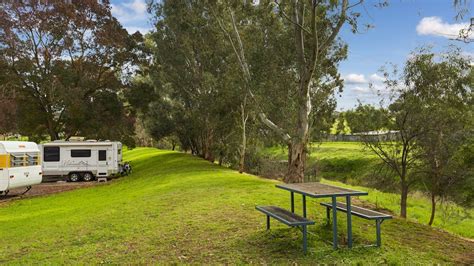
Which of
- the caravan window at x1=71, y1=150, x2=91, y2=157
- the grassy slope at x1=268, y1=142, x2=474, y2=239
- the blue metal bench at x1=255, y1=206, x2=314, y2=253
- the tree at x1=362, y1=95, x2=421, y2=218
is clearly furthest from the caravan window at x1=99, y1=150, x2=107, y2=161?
the blue metal bench at x1=255, y1=206, x2=314, y2=253

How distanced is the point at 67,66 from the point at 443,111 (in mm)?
27744

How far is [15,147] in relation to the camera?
21.0 meters

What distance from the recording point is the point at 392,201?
21.7 meters

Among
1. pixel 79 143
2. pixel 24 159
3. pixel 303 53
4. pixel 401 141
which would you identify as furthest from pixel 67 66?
pixel 401 141

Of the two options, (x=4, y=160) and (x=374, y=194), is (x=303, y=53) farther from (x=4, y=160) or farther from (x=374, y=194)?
(x=4, y=160)

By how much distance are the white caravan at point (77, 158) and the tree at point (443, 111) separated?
2114 cm

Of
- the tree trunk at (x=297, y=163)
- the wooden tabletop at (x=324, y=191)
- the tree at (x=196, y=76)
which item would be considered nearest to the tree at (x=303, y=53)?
the tree trunk at (x=297, y=163)

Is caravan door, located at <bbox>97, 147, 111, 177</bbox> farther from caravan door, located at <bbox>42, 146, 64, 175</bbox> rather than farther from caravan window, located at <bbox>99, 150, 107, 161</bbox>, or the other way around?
caravan door, located at <bbox>42, 146, 64, 175</bbox>

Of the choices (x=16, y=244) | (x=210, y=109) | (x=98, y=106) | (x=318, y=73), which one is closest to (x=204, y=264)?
(x=16, y=244)

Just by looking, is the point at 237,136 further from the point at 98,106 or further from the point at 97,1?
the point at 97,1

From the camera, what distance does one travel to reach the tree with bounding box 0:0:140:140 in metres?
Result: 30.5

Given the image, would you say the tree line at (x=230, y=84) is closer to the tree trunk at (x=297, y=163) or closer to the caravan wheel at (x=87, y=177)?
the tree trunk at (x=297, y=163)

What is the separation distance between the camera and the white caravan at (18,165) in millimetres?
20047

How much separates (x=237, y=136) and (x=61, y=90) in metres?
13.8
